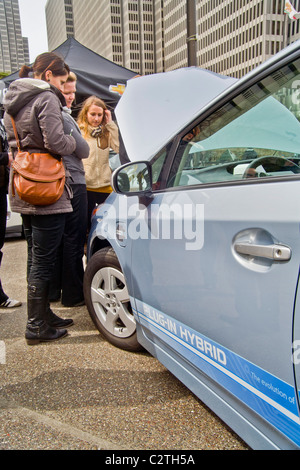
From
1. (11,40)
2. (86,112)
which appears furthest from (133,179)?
(11,40)

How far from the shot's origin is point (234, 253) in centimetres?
118

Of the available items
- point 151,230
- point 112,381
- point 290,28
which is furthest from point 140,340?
point 290,28

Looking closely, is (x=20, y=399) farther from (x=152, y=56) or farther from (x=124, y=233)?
(x=152, y=56)

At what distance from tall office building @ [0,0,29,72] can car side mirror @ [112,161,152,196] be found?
104988 millimetres

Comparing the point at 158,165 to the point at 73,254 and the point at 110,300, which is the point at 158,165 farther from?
the point at 73,254

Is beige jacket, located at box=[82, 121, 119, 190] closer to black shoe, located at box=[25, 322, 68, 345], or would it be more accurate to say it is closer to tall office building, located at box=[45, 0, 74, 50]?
black shoe, located at box=[25, 322, 68, 345]

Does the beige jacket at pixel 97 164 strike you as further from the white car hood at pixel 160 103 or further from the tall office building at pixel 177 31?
the tall office building at pixel 177 31

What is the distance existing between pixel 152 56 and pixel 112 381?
362 ft

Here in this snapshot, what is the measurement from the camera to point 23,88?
7.01ft

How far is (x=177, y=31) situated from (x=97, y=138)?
81.5 meters

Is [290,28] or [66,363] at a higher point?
[290,28]

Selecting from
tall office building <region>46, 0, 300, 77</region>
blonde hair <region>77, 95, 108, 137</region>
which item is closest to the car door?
blonde hair <region>77, 95, 108, 137</region>

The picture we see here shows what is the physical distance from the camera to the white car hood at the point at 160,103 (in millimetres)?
2053
